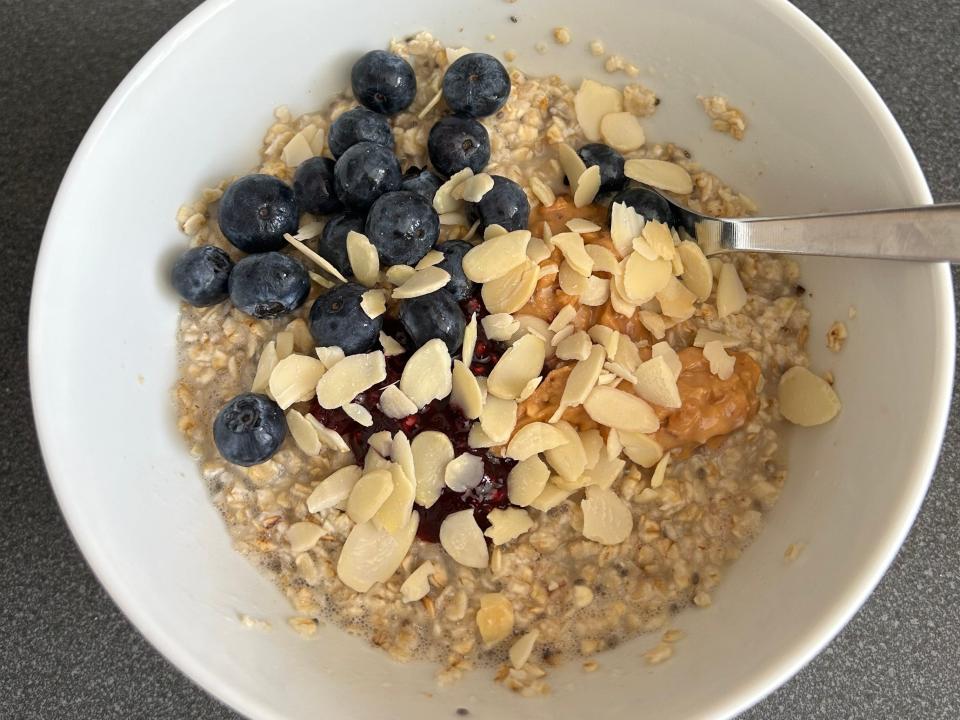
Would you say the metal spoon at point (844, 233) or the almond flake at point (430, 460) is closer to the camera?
the metal spoon at point (844, 233)

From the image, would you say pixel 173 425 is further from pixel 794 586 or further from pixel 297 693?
pixel 794 586

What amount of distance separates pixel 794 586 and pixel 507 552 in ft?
1.04

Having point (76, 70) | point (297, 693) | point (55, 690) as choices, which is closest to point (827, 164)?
point (297, 693)

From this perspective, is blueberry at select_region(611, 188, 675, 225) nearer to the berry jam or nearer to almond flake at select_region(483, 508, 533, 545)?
the berry jam

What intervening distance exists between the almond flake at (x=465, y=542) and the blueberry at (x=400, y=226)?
1.03 feet

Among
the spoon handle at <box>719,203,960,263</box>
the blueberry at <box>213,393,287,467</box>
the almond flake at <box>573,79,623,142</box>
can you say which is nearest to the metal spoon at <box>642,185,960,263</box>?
the spoon handle at <box>719,203,960,263</box>

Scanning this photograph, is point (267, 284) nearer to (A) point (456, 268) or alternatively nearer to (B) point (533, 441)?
(A) point (456, 268)

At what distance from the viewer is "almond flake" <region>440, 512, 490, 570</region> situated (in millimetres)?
920

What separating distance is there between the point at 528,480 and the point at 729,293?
0.34 meters

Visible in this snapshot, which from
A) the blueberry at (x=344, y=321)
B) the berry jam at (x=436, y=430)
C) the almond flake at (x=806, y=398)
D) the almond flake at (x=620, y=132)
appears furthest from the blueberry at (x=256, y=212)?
the almond flake at (x=806, y=398)

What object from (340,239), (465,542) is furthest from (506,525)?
(340,239)

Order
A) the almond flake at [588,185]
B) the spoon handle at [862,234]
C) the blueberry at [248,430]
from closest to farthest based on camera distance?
the spoon handle at [862,234] < the blueberry at [248,430] < the almond flake at [588,185]

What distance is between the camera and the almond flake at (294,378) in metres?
0.92

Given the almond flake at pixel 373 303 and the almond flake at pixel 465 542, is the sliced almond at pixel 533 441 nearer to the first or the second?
the almond flake at pixel 465 542
